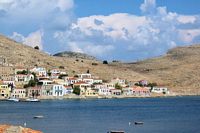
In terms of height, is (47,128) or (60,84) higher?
(60,84)

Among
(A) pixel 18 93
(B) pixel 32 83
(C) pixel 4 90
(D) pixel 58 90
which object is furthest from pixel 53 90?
(C) pixel 4 90

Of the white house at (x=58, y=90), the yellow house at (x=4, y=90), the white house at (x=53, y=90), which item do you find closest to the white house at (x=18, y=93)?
the yellow house at (x=4, y=90)

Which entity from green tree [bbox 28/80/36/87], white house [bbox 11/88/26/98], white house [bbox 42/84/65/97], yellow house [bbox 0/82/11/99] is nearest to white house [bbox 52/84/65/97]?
white house [bbox 42/84/65/97]

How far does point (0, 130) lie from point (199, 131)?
3471 centimetres

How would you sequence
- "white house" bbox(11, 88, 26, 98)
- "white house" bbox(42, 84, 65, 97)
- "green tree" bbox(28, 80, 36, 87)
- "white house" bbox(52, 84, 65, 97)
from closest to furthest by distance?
"white house" bbox(11, 88, 26, 98)
"white house" bbox(42, 84, 65, 97)
"white house" bbox(52, 84, 65, 97)
"green tree" bbox(28, 80, 36, 87)

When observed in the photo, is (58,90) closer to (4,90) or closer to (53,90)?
(53,90)

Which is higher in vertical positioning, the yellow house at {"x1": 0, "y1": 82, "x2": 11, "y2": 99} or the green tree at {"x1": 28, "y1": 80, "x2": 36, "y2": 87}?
the green tree at {"x1": 28, "y1": 80, "x2": 36, "y2": 87}

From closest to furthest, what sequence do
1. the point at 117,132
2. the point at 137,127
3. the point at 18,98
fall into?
the point at 117,132 → the point at 137,127 → the point at 18,98

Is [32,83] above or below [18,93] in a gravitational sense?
above

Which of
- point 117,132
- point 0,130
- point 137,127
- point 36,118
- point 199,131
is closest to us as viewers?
point 0,130

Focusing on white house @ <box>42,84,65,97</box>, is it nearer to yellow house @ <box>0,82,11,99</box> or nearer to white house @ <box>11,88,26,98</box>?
white house @ <box>11,88,26,98</box>

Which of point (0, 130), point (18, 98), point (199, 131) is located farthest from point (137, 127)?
point (18, 98)

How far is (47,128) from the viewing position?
247ft

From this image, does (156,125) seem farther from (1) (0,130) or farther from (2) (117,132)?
(1) (0,130)
